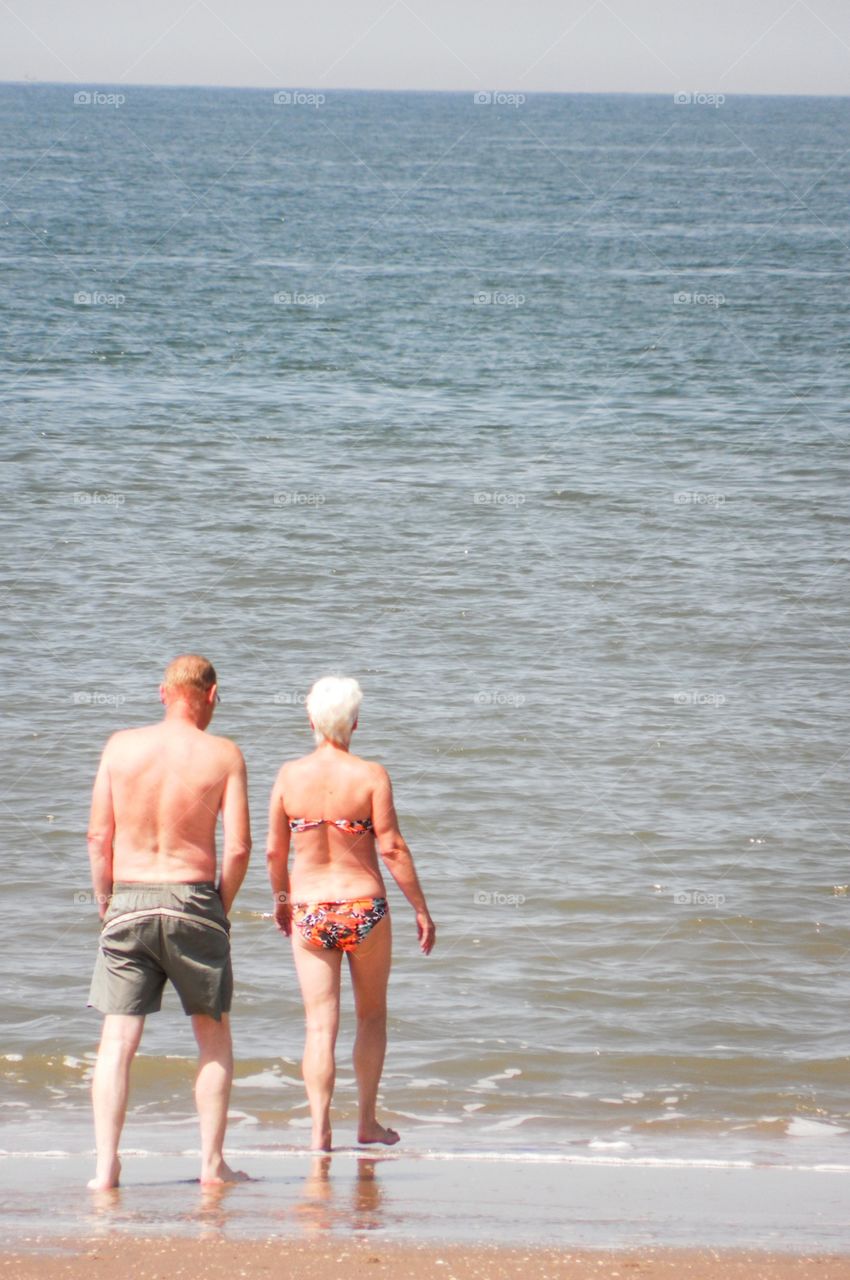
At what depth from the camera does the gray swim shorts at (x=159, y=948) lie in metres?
4.68

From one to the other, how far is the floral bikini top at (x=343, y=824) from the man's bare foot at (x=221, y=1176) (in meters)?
1.03

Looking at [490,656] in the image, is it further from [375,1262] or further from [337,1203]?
[375,1262]

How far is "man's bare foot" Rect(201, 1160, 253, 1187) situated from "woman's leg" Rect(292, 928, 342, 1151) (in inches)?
15.2

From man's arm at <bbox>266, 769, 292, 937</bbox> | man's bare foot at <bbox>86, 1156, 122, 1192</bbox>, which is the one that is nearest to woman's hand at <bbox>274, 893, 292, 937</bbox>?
man's arm at <bbox>266, 769, 292, 937</bbox>

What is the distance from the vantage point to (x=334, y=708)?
201 inches

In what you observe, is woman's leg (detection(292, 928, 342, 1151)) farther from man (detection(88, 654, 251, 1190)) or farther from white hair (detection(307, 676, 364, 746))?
white hair (detection(307, 676, 364, 746))

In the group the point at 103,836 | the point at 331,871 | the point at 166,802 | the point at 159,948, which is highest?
the point at 166,802

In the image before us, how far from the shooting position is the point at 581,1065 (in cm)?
659

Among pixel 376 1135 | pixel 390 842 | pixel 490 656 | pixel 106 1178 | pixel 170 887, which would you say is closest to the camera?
pixel 106 1178

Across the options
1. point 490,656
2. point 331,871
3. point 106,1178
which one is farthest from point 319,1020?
point 490,656

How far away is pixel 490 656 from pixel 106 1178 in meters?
9.10

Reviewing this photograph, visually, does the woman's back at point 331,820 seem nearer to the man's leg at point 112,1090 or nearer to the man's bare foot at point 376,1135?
the man's leg at point 112,1090

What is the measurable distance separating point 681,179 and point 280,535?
6736 cm

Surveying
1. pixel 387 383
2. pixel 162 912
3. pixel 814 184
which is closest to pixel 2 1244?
pixel 162 912
